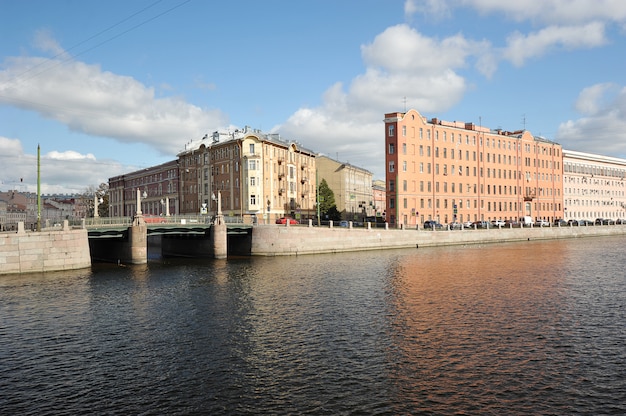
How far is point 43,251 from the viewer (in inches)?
1892

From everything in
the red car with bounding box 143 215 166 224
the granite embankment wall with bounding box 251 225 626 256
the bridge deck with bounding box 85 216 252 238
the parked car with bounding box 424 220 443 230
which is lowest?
the granite embankment wall with bounding box 251 225 626 256

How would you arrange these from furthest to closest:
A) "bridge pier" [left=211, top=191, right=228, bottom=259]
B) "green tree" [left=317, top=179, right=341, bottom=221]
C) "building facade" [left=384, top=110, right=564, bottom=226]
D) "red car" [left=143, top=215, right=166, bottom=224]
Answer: "green tree" [left=317, top=179, right=341, bottom=221]
"building facade" [left=384, top=110, right=564, bottom=226]
"bridge pier" [left=211, top=191, right=228, bottom=259]
"red car" [left=143, top=215, right=166, bottom=224]

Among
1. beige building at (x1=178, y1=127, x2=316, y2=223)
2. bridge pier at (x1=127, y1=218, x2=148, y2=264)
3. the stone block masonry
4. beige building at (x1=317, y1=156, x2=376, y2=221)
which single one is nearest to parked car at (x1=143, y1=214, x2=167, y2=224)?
bridge pier at (x1=127, y1=218, x2=148, y2=264)

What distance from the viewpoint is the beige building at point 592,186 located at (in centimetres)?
13825

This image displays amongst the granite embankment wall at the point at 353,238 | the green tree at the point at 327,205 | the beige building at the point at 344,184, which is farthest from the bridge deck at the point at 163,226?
the beige building at the point at 344,184

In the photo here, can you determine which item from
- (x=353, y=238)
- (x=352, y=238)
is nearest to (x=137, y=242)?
(x=352, y=238)

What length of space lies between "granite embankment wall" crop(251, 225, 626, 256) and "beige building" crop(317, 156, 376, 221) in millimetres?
41766

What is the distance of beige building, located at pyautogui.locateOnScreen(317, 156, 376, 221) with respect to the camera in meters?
126

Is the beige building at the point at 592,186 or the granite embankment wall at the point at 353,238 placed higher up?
the beige building at the point at 592,186

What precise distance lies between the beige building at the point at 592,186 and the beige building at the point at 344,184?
5570cm

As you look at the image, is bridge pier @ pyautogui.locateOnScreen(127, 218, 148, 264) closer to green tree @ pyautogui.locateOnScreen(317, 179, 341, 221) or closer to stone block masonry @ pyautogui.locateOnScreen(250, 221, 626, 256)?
stone block masonry @ pyautogui.locateOnScreen(250, 221, 626, 256)

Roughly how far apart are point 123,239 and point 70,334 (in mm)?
37109

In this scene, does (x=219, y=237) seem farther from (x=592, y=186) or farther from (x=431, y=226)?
(x=592, y=186)

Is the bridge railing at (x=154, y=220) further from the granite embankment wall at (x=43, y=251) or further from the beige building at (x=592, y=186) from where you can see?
the beige building at (x=592, y=186)
